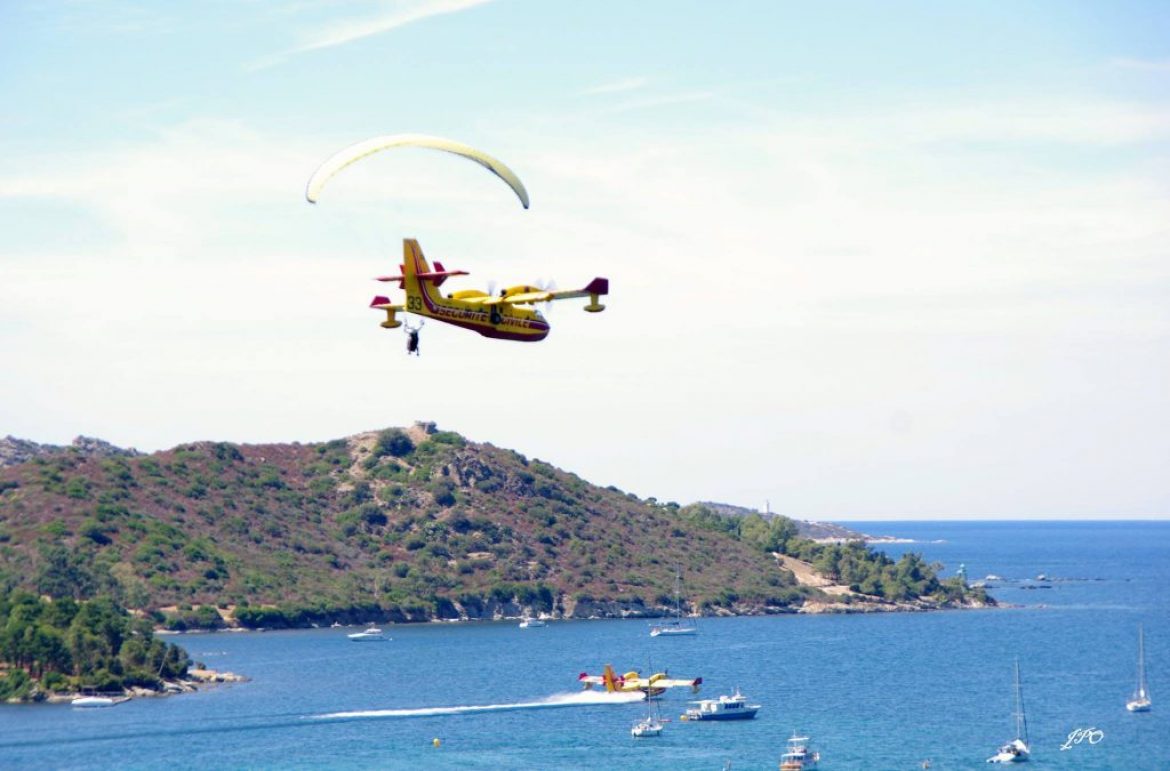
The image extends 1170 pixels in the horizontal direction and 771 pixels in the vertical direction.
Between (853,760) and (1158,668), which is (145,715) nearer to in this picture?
(853,760)

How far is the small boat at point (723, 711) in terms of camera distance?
452ft

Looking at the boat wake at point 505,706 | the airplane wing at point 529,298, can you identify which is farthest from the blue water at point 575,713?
the airplane wing at point 529,298

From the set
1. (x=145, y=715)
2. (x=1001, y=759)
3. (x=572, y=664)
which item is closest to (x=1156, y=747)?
(x=1001, y=759)

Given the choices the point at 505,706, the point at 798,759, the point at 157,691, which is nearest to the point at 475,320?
the point at 798,759

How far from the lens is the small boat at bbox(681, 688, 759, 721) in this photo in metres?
138

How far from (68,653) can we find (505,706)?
41525mm

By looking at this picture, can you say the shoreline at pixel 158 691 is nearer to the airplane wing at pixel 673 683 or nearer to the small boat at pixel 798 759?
the airplane wing at pixel 673 683

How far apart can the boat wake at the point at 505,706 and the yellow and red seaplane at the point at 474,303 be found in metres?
81.7

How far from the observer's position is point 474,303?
201 feet

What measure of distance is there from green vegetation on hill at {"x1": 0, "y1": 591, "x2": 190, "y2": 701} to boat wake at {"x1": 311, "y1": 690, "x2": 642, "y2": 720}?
2237 cm

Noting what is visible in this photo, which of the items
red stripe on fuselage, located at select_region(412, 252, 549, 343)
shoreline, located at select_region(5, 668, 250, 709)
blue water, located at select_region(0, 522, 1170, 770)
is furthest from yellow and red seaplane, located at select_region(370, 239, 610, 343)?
shoreline, located at select_region(5, 668, 250, 709)

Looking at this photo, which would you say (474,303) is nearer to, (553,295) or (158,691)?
(553,295)

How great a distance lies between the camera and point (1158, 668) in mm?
181750

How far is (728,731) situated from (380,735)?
3012 cm
